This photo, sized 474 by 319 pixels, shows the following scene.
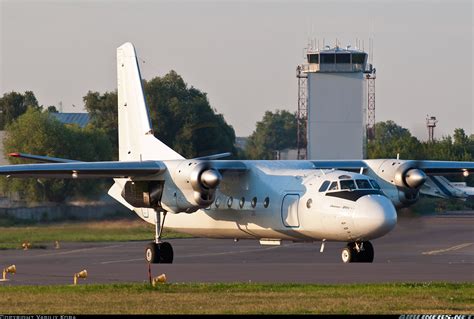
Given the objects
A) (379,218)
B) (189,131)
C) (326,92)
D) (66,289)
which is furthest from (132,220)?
(326,92)

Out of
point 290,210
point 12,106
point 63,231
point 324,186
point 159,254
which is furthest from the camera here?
point 12,106

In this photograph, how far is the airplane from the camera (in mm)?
28250

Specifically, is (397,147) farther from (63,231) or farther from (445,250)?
(63,231)

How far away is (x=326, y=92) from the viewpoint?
7706 centimetres

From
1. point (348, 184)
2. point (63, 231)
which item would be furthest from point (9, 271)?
point (63, 231)

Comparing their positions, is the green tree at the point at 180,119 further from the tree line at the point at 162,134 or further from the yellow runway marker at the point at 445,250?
the yellow runway marker at the point at 445,250

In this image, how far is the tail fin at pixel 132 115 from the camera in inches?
1359

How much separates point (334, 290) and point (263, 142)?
14130cm

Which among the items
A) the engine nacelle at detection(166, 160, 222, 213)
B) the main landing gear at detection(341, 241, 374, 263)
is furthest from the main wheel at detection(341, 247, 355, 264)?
the engine nacelle at detection(166, 160, 222, 213)

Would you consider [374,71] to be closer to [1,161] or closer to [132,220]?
[1,161]

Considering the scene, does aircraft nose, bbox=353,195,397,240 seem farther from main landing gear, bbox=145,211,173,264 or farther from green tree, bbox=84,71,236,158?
green tree, bbox=84,71,236,158

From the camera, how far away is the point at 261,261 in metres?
32.7

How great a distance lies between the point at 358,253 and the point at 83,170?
766 cm

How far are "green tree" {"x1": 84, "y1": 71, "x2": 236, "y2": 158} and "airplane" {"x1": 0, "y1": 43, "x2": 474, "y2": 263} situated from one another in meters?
25.5
